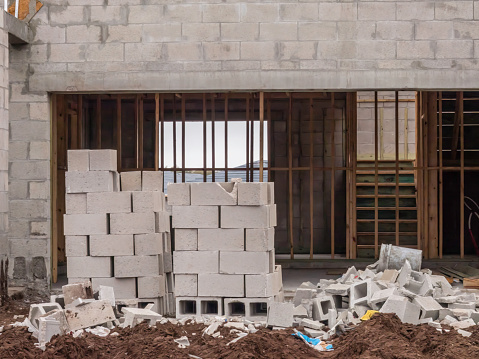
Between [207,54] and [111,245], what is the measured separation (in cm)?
322

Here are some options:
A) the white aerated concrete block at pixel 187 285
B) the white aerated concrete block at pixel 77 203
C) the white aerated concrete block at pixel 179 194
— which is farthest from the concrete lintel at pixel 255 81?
the white aerated concrete block at pixel 187 285

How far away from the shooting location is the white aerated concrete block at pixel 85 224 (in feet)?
30.8

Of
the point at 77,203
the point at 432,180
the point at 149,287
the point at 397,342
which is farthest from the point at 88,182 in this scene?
the point at 432,180

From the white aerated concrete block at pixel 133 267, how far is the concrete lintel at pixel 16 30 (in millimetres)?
3657

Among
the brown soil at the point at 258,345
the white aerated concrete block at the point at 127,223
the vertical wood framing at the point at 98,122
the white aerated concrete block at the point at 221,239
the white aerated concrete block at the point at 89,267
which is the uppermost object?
the vertical wood framing at the point at 98,122

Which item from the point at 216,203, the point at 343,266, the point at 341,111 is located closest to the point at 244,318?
the point at 216,203

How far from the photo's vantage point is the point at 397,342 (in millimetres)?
6902

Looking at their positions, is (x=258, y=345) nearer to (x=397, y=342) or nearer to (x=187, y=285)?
(x=397, y=342)

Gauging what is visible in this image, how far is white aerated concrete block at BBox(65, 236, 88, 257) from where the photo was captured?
9.40 meters

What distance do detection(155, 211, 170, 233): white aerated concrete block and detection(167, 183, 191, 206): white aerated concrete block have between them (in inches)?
34.8

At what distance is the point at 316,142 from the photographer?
645 inches

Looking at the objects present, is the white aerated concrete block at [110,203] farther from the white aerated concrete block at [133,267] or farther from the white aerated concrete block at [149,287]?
the white aerated concrete block at [149,287]

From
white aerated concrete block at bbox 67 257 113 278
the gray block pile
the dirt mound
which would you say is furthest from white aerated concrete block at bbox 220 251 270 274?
white aerated concrete block at bbox 67 257 113 278

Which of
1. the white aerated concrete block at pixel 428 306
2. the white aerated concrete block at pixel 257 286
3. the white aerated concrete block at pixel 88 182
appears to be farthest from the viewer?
the white aerated concrete block at pixel 88 182
